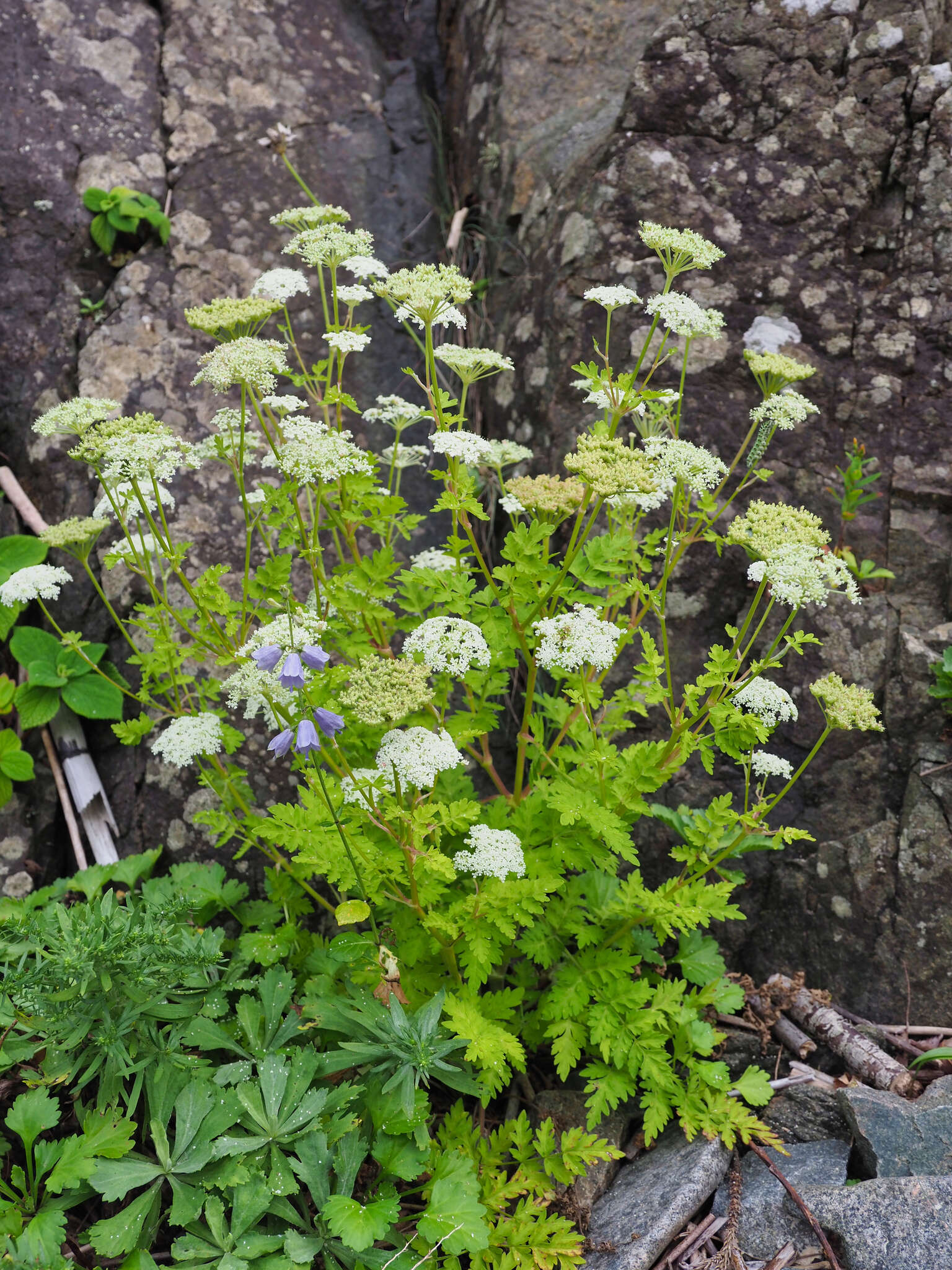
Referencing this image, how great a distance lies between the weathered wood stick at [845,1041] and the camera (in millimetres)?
2943

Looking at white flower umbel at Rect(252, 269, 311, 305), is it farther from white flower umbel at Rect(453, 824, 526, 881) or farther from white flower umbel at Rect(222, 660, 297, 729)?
white flower umbel at Rect(453, 824, 526, 881)

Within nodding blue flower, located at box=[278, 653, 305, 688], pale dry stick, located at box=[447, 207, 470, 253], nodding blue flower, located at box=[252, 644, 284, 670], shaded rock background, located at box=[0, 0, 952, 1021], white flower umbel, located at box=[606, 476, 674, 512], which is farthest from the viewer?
pale dry stick, located at box=[447, 207, 470, 253]

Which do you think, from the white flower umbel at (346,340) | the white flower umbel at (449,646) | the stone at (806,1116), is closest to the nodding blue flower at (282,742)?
the white flower umbel at (449,646)

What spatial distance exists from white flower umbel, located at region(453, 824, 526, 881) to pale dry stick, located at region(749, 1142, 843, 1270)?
1.31 metres

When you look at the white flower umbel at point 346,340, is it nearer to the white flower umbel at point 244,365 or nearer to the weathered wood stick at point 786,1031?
the white flower umbel at point 244,365

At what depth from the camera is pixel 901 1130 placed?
266 cm

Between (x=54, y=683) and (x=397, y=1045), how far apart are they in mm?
2657

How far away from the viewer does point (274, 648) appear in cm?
237

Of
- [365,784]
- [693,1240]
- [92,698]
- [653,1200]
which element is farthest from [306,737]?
[92,698]

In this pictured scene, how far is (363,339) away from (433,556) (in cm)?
83

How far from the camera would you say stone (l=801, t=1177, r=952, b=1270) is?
2.29 meters

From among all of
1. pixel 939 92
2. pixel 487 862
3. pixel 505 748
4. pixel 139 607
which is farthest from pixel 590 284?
pixel 487 862

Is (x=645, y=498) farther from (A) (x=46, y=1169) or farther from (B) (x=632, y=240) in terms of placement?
(A) (x=46, y=1169)

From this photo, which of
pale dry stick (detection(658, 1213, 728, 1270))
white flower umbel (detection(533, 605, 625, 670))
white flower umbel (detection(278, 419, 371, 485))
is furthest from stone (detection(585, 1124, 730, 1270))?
white flower umbel (detection(278, 419, 371, 485))
